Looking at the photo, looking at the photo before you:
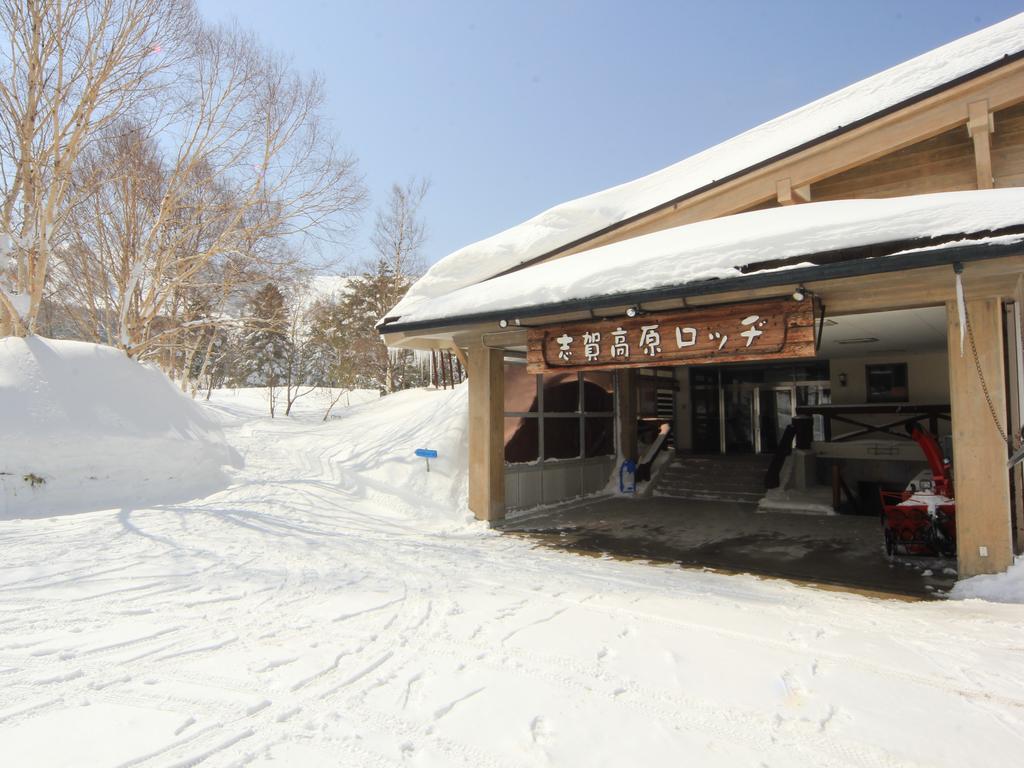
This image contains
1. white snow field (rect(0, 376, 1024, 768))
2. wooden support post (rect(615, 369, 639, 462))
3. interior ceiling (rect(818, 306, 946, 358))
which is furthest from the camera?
wooden support post (rect(615, 369, 639, 462))

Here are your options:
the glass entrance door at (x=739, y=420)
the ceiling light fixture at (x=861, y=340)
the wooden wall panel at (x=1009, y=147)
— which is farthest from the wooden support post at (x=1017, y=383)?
the glass entrance door at (x=739, y=420)

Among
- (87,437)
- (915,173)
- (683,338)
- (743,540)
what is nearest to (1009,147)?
(915,173)

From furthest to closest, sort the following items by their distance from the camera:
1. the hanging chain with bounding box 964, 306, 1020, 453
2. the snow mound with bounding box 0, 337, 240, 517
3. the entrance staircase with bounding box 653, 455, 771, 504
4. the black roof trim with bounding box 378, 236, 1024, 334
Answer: the entrance staircase with bounding box 653, 455, 771, 504
the snow mound with bounding box 0, 337, 240, 517
the hanging chain with bounding box 964, 306, 1020, 453
the black roof trim with bounding box 378, 236, 1024, 334

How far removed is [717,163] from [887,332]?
13.7 ft

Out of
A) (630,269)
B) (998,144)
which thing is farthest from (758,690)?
(998,144)

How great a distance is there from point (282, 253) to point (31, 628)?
524 inches

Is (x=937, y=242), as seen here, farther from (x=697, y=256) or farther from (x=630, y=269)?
(x=630, y=269)

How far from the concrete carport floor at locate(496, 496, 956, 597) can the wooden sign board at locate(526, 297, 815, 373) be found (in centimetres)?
233

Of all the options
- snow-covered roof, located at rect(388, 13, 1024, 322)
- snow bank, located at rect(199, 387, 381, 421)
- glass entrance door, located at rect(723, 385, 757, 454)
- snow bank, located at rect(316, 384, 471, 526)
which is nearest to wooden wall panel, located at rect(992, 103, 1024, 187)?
snow-covered roof, located at rect(388, 13, 1024, 322)

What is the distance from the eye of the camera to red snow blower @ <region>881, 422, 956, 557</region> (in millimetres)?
6594

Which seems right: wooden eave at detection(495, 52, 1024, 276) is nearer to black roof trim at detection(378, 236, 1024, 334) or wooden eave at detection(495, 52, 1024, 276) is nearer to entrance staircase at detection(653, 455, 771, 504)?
black roof trim at detection(378, 236, 1024, 334)

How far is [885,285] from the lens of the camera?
594cm

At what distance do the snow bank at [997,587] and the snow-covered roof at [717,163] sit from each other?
5.37m

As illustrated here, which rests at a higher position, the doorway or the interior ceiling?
the interior ceiling
